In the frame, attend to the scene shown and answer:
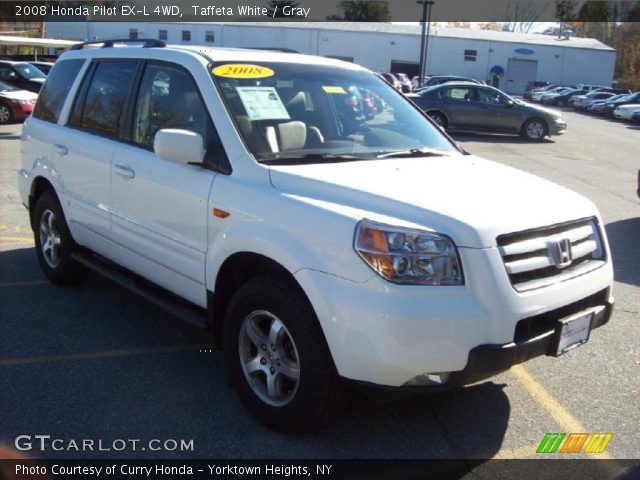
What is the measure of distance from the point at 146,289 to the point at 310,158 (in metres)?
1.51

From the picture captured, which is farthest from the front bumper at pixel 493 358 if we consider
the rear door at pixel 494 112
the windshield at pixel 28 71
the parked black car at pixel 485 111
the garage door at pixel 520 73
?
the garage door at pixel 520 73

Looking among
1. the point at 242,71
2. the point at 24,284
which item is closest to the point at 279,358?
the point at 242,71

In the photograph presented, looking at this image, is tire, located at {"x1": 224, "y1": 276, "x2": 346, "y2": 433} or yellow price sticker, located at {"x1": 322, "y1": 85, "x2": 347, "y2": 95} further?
yellow price sticker, located at {"x1": 322, "y1": 85, "x2": 347, "y2": 95}

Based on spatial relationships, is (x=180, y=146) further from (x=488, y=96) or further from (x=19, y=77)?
(x=19, y=77)

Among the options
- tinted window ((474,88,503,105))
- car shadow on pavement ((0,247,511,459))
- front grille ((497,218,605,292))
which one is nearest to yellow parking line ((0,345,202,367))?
car shadow on pavement ((0,247,511,459))

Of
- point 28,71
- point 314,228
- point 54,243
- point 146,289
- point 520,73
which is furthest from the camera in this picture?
point 520,73

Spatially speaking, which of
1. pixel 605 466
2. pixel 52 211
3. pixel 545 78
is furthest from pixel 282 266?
pixel 545 78

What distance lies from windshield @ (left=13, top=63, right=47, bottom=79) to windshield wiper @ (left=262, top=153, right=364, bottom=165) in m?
20.4

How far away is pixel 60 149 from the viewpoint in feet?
16.9

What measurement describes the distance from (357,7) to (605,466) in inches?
3028

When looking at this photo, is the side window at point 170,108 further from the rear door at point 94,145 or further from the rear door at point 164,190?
the rear door at point 94,145

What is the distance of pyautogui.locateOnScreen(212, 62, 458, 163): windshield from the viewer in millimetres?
3744

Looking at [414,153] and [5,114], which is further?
[5,114]

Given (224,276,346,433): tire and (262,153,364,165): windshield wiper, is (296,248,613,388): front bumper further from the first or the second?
(262,153,364,165): windshield wiper
